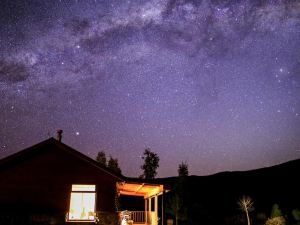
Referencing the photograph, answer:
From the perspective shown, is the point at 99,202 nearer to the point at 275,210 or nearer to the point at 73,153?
the point at 73,153

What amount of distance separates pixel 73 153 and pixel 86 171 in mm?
1009

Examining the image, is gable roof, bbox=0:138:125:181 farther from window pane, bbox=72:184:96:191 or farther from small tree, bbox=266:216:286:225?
small tree, bbox=266:216:286:225

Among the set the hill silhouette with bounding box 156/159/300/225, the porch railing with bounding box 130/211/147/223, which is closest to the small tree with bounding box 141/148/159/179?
the hill silhouette with bounding box 156/159/300/225

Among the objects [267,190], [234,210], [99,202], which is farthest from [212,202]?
Result: [99,202]

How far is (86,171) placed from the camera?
15828mm

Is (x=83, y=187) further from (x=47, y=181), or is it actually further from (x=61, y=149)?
(x=61, y=149)

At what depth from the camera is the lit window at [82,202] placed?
610 inches

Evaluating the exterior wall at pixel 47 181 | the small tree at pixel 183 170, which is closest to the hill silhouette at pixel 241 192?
the small tree at pixel 183 170

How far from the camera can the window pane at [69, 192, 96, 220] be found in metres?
15.5

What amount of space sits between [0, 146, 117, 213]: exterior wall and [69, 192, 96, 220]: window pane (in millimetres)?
260

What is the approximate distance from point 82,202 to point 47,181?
1821mm

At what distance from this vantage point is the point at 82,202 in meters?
15.6

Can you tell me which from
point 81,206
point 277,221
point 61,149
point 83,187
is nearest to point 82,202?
point 81,206

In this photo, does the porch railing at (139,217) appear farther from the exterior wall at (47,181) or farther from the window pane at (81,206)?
the window pane at (81,206)
